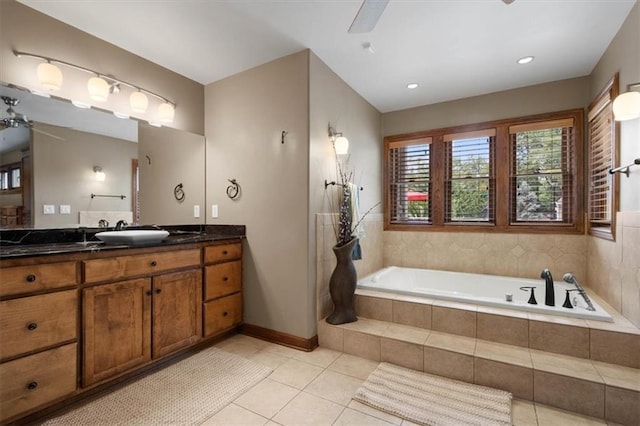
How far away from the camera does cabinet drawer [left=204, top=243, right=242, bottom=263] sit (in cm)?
252

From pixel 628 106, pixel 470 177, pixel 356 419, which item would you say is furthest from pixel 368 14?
pixel 470 177

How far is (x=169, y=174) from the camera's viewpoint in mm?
2906

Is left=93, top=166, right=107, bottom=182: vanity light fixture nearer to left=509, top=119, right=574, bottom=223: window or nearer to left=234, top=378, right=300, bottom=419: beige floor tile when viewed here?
left=234, top=378, right=300, bottom=419: beige floor tile

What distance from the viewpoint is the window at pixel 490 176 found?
10.1 feet

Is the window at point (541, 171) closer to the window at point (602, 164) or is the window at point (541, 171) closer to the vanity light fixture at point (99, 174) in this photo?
the window at point (602, 164)

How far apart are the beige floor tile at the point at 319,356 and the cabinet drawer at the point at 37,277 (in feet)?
5.46

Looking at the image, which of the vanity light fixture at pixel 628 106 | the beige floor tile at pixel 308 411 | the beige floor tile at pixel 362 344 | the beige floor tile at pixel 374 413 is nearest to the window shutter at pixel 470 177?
the vanity light fixture at pixel 628 106

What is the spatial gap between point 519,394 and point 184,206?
3.18 m

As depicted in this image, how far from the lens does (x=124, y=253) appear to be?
192 cm

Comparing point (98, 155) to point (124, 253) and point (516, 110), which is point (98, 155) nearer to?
point (124, 253)

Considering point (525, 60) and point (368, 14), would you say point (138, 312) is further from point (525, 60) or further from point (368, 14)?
point (525, 60)

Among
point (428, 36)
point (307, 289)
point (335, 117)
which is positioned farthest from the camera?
point (335, 117)

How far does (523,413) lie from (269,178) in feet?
8.07

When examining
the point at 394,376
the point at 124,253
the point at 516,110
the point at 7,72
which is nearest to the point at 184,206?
the point at 124,253
